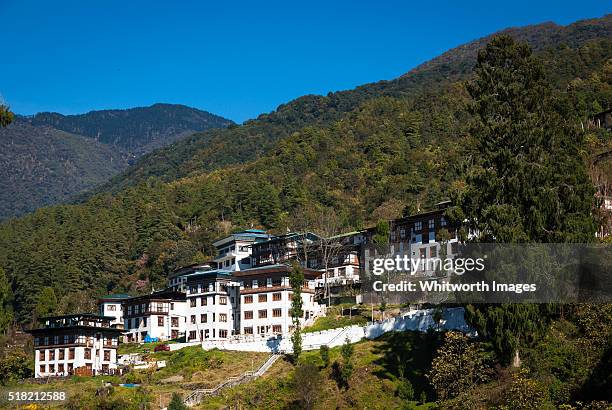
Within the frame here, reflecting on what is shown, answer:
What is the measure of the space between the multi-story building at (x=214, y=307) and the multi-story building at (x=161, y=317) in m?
2.53

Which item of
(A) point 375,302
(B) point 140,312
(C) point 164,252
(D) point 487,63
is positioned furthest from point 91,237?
(D) point 487,63

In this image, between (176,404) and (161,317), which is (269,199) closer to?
(161,317)

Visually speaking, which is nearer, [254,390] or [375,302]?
[254,390]

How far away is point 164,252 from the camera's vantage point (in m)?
130

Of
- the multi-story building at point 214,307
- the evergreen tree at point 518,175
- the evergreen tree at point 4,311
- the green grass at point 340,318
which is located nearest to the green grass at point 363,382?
the green grass at point 340,318

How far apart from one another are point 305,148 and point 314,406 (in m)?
114

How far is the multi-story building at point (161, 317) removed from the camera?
322 ft

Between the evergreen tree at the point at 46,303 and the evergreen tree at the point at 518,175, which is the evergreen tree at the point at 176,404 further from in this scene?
the evergreen tree at the point at 46,303

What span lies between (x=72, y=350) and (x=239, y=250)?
27.9 metres

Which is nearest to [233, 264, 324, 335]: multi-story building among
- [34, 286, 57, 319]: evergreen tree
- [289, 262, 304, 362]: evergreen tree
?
[289, 262, 304, 362]: evergreen tree

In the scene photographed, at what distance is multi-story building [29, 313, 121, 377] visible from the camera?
8788 cm

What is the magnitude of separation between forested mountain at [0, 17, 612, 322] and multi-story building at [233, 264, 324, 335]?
26.7 m

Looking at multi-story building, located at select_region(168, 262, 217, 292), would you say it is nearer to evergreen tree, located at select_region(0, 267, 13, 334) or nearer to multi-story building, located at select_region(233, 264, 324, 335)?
multi-story building, located at select_region(233, 264, 324, 335)

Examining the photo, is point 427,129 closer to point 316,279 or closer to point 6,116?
point 316,279
